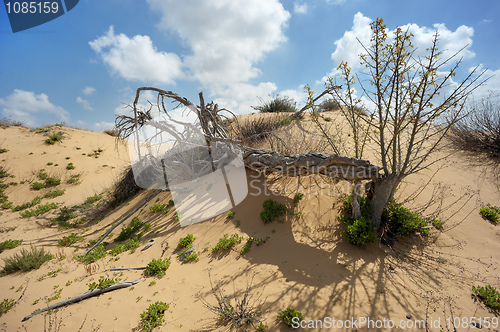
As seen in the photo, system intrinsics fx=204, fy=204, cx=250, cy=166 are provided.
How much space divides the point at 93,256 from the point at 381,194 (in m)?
7.35

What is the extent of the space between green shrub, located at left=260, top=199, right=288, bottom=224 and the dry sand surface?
184 mm

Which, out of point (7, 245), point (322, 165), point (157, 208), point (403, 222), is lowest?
point (403, 222)

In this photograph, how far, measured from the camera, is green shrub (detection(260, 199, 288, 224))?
515 centimetres

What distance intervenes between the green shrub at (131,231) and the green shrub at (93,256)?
1.93 ft

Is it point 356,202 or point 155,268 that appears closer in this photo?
point 155,268

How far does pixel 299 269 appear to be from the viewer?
12.6 feet

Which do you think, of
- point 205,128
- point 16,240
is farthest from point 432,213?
point 16,240

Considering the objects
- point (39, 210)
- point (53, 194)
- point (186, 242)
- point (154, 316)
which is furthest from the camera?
point (53, 194)

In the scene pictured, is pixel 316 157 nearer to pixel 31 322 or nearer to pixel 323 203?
pixel 323 203

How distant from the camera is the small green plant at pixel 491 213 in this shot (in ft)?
16.0

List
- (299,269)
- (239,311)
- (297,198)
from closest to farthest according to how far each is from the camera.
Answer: (239,311) < (299,269) < (297,198)

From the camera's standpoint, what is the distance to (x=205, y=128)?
22.9 feet

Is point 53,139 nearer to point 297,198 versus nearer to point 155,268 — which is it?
point 155,268

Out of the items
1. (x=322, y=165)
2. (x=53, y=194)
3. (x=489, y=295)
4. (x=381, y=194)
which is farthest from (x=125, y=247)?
(x=53, y=194)
